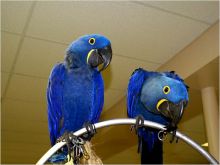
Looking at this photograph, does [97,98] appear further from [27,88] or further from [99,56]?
[27,88]

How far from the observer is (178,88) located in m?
1.00

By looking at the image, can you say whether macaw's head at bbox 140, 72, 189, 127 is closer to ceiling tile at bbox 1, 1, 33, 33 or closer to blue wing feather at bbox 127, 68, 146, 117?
blue wing feather at bbox 127, 68, 146, 117

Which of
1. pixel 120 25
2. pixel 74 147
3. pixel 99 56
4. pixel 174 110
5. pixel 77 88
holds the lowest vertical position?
pixel 74 147

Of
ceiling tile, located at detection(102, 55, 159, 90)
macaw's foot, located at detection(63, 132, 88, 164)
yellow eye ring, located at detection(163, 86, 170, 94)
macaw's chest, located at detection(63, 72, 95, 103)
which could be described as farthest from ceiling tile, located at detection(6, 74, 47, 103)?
macaw's foot, located at detection(63, 132, 88, 164)

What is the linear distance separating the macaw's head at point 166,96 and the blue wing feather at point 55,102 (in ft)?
1.08

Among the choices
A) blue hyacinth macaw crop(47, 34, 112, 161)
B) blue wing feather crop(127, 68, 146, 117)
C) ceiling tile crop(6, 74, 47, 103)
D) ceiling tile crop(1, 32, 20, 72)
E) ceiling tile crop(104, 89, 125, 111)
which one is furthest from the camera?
ceiling tile crop(104, 89, 125, 111)

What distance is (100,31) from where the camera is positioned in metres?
1.83

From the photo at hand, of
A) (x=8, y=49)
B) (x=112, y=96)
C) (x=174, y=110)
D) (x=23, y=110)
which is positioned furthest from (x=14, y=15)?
(x=23, y=110)

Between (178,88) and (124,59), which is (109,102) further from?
(178,88)

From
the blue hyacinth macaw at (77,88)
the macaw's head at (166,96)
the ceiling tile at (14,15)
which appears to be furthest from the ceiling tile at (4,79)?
the macaw's head at (166,96)

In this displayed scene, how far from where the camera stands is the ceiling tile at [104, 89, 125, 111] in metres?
2.61

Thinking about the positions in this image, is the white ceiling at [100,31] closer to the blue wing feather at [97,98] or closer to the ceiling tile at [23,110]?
the ceiling tile at [23,110]

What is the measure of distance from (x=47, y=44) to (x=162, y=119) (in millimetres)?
976

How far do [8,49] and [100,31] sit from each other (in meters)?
0.59
